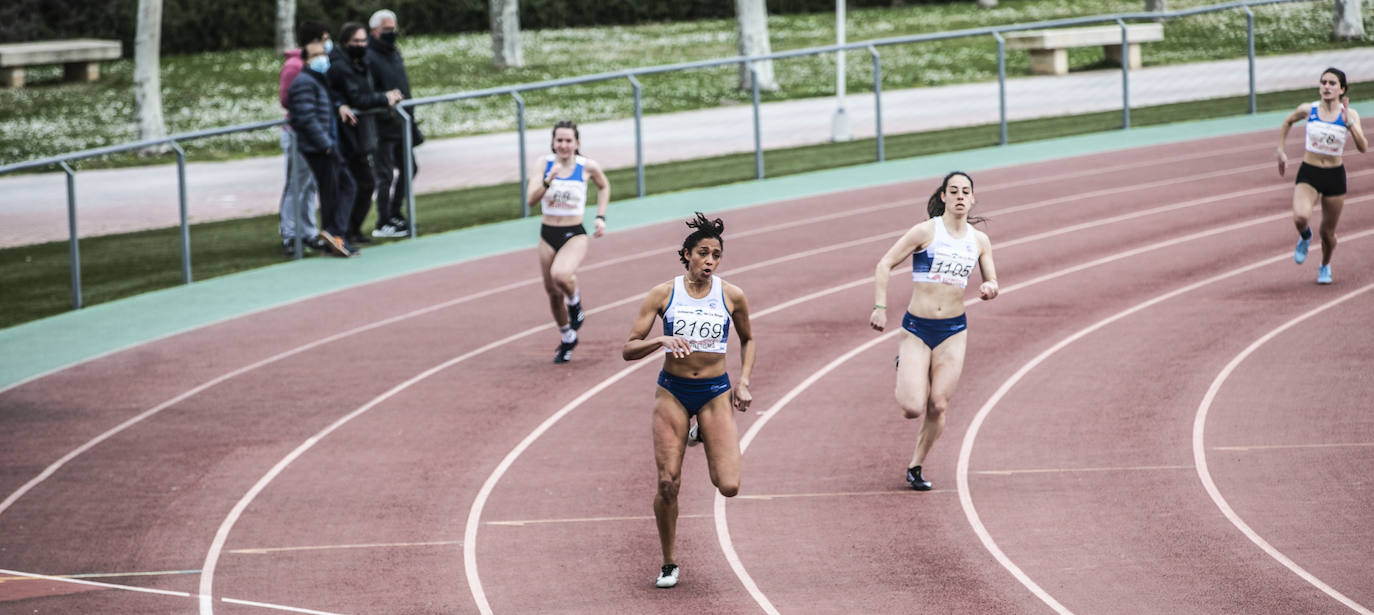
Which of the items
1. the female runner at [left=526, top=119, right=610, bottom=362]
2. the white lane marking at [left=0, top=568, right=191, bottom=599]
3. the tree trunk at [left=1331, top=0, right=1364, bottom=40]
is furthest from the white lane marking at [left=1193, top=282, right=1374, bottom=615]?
the tree trunk at [left=1331, top=0, right=1364, bottom=40]

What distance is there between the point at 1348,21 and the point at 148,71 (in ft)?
69.4

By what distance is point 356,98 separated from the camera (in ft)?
58.3

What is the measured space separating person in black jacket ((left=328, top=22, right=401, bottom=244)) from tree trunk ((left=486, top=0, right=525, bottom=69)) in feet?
79.6

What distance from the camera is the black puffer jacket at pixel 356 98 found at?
57.9ft

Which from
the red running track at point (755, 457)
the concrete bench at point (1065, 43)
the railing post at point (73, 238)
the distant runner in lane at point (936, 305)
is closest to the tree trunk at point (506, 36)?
the concrete bench at point (1065, 43)

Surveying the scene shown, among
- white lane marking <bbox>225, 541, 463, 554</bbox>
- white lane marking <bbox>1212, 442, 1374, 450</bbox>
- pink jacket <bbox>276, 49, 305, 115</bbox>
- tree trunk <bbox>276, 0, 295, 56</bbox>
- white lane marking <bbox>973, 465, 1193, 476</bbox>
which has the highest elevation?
tree trunk <bbox>276, 0, 295, 56</bbox>

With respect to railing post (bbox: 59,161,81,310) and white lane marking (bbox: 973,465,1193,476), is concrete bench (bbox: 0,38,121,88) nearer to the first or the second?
railing post (bbox: 59,161,81,310)

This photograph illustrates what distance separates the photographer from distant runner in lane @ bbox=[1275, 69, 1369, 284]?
1461cm

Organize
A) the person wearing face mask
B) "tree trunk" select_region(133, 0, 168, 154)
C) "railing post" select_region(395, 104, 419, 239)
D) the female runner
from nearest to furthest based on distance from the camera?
the female runner, the person wearing face mask, "railing post" select_region(395, 104, 419, 239), "tree trunk" select_region(133, 0, 168, 154)

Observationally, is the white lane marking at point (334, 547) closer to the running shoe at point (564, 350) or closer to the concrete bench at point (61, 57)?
the running shoe at point (564, 350)

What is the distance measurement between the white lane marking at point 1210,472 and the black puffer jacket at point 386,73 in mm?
9567

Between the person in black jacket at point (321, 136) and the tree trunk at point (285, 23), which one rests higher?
the tree trunk at point (285, 23)

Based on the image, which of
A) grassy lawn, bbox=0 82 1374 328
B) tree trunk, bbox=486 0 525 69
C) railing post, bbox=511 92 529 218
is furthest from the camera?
tree trunk, bbox=486 0 525 69

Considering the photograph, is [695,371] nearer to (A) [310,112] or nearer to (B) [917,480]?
(B) [917,480]
